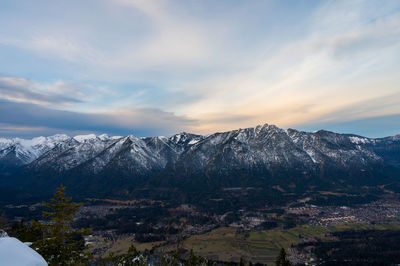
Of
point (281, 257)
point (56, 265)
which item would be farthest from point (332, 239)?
point (56, 265)

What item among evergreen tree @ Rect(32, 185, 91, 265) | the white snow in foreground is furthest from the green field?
the white snow in foreground

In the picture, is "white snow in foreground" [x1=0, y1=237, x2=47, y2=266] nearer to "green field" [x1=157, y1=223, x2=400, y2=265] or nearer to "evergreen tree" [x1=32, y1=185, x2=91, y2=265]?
"evergreen tree" [x1=32, y1=185, x2=91, y2=265]

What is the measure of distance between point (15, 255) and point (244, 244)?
7176 inches

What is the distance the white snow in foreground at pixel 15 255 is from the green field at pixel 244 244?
140274mm

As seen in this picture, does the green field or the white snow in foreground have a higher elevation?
the white snow in foreground

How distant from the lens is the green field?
486ft

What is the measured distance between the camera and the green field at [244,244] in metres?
148

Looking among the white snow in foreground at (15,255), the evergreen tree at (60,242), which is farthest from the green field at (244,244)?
the white snow in foreground at (15,255)

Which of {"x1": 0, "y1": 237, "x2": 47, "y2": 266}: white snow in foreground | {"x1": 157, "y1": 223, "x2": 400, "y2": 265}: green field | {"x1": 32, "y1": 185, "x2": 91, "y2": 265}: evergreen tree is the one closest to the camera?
{"x1": 0, "y1": 237, "x2": 47, "y2": 266}: white snow in foreground

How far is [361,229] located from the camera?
19875cm

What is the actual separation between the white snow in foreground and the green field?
14027cm

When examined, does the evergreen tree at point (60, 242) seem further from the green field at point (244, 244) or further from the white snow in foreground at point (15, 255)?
the green field at point (244, 244)

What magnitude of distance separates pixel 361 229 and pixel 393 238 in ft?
94.1

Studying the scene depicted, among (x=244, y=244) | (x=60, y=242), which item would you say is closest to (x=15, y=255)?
(x=60, y=242)
